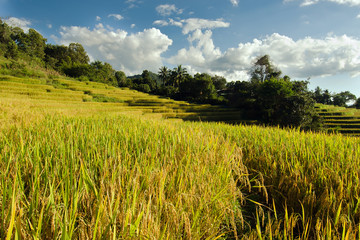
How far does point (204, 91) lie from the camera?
167 feet

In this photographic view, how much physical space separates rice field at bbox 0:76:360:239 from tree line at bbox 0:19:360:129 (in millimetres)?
25114

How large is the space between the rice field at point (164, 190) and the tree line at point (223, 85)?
2511 cm

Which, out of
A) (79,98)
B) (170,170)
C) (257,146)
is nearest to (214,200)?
(170,170)

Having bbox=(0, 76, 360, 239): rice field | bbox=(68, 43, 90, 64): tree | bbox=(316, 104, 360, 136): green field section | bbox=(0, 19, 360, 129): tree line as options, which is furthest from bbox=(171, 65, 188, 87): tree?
bbox=(0, 76, 360, 239): rice field

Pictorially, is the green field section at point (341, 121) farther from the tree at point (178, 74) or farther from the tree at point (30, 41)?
the tree at point (30, 41)

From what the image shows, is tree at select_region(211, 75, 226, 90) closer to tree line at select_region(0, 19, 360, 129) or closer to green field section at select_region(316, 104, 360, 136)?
tree line at select_region(0, 19, 360, 129)

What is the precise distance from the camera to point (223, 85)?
67.2 metres

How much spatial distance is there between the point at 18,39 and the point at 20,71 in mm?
31053

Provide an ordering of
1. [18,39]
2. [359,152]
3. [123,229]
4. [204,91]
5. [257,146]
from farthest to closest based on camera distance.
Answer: [204,91] → [18,39] → [257,146] → [359,152] → [123,229]

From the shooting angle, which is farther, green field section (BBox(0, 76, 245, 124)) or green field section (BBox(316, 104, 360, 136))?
green field section (BBox(316, 104, 360, 136))

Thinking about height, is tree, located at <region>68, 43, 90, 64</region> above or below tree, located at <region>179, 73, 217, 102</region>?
above

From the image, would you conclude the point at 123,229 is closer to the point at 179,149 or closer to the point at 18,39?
the point at 179,149

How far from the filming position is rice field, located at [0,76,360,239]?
112 cm

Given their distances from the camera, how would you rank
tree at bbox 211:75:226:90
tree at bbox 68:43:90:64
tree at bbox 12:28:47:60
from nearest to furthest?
tree at bbox 12:28:47:60 < tree at bbox 68:43:90:64 < tree at bbox 211:75:226:90
